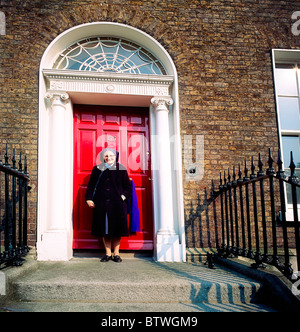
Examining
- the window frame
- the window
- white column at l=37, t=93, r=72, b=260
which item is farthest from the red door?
the window

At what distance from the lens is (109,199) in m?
4.51

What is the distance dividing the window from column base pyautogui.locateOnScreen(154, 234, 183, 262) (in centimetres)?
221

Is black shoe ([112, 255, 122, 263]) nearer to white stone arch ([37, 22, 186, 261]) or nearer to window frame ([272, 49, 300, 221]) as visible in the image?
white stone arch ([37, 22, 186, 261])

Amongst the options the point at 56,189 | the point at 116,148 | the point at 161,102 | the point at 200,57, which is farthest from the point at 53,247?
the point at 200,57

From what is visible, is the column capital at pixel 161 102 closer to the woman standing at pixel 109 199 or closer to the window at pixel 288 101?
the woman standing at pixel 109 199

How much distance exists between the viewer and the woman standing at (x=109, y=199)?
4.40 m

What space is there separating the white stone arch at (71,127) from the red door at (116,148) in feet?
0.48

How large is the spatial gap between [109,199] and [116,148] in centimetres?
97

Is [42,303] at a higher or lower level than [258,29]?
lower

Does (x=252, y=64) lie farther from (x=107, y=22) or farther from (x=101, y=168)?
(x=101, y=168)
